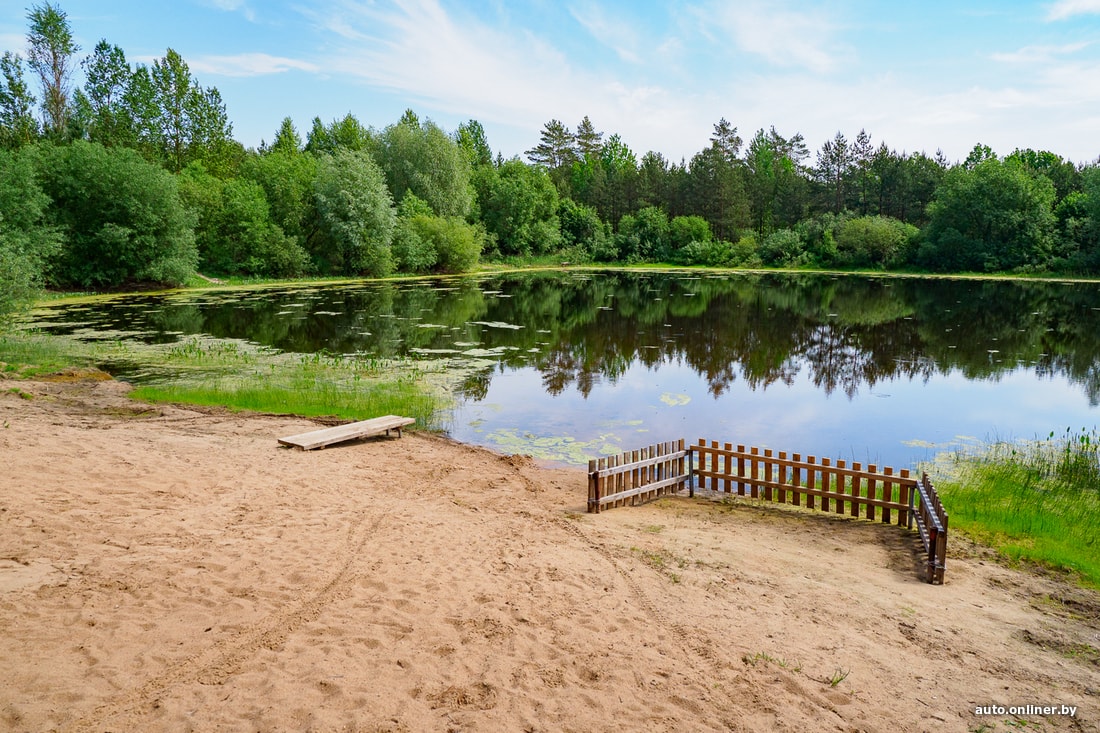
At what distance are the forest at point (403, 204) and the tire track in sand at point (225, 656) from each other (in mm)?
20063

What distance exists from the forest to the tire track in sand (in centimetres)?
2006

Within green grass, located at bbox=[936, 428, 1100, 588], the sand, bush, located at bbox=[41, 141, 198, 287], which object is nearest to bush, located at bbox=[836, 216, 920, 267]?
green grass, located at bbox=[936, 428, 1100, 588]

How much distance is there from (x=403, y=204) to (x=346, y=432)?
5343cm

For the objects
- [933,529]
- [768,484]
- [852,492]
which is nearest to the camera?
[933,529]

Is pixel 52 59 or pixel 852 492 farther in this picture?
pixel 52 59

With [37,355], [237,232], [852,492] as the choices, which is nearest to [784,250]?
[237,232]

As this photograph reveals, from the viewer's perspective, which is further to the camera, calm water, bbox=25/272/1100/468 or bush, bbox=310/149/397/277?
bush, bbox=310/149/397/277

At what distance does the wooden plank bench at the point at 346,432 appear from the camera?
11.9 metres

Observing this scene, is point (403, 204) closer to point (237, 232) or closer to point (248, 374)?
point (237, 232)

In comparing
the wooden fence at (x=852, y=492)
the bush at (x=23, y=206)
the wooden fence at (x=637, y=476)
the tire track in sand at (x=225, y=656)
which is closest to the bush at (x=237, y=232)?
the bush at (x=23, y=206)

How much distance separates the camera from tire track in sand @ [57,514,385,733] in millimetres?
4406

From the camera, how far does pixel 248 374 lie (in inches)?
747

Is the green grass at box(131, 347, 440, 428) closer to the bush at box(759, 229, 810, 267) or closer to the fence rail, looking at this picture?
the fence rail

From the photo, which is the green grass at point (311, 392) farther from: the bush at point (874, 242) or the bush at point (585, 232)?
the bush at point (585, 232)
